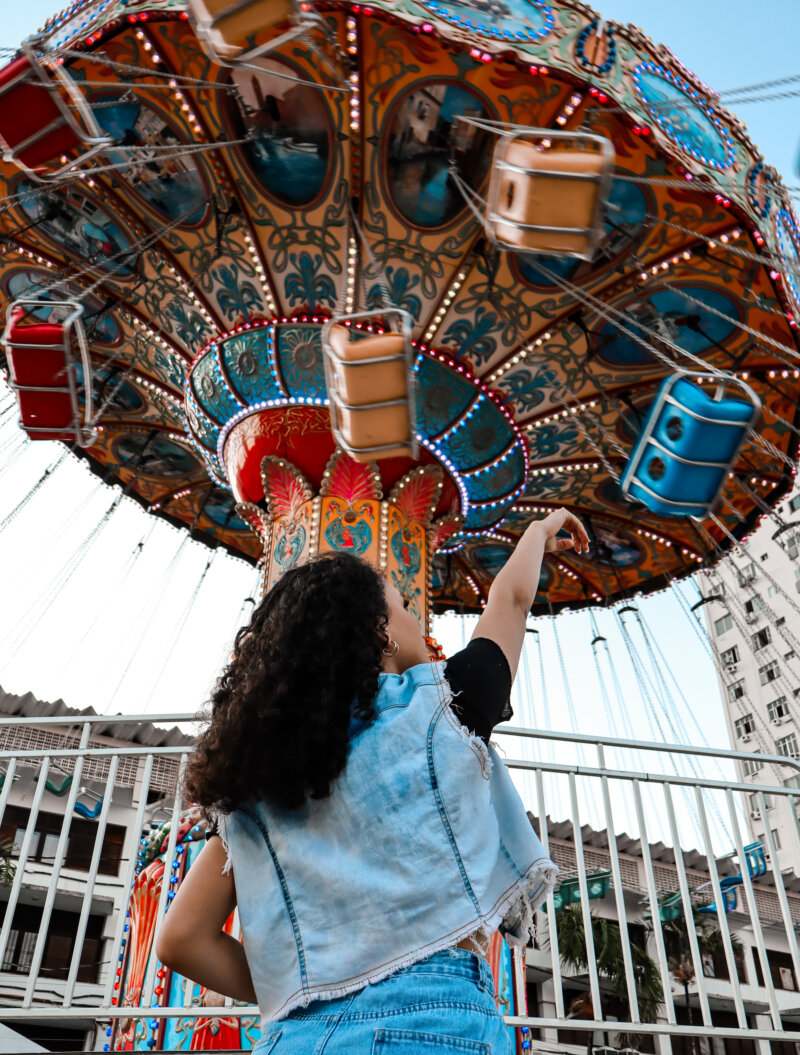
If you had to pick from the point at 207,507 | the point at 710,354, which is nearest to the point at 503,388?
the point at 710,354

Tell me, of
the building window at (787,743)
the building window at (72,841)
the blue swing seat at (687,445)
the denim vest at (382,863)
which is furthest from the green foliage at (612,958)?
the building window at (787,743)

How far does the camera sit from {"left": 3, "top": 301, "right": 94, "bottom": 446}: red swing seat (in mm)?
5742

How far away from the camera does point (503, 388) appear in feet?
25.0

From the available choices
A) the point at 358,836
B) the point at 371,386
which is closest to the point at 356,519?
Result: the point at 371,386

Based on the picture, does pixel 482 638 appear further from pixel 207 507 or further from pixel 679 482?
pixel 207 507

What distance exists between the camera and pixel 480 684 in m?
1.43

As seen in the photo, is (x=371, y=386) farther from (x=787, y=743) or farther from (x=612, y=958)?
(x=787, y=743)

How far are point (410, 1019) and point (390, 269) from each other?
6.39 meters

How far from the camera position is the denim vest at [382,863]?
1216 millimetres

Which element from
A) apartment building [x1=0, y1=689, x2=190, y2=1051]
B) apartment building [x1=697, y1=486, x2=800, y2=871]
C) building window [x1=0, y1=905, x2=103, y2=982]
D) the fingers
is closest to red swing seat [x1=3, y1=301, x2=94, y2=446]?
the fingers

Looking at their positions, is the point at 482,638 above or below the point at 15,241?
below

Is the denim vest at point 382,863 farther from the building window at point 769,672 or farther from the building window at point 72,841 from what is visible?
the building window at point 769,672

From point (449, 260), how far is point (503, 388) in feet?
4.06

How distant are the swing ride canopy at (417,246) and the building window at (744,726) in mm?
37420
